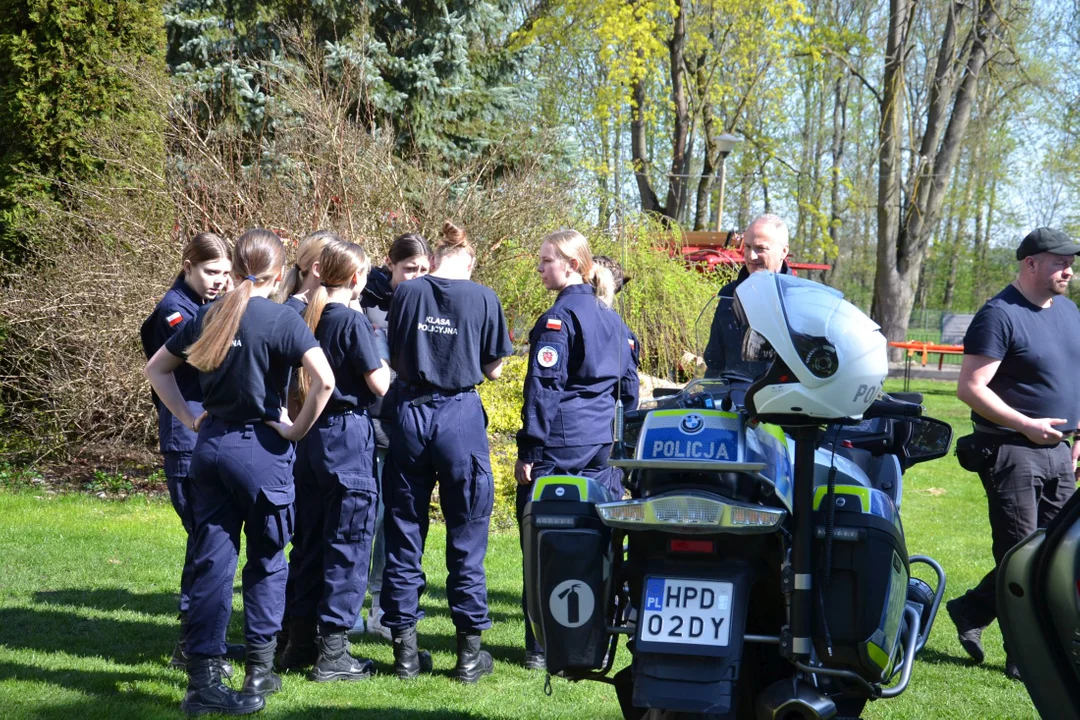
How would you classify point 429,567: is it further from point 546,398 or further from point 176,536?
point 546,398

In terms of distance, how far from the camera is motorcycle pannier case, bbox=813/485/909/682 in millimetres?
3033

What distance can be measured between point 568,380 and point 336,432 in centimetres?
120

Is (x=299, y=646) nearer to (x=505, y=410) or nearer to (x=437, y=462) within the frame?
(x=437, y=462)

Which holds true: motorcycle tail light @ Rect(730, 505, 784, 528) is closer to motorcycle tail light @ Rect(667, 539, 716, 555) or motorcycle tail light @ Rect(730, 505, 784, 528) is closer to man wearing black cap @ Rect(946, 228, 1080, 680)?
motorcycle tail light @ Rect(667, 539, 716, 555)

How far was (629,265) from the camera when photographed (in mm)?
13719

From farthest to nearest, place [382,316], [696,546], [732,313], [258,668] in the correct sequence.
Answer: [382,316] → [258,668] → [732,313] → [696,546]

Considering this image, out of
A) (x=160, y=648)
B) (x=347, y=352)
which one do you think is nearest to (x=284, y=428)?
(x=347, y=352)

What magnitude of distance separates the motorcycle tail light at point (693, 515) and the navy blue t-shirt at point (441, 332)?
7.09ft

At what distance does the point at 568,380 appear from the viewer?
541cm

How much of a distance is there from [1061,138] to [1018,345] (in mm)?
41479

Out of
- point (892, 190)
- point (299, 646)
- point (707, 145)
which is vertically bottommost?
point (299, 646)

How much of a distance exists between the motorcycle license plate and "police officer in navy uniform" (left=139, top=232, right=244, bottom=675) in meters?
2.94

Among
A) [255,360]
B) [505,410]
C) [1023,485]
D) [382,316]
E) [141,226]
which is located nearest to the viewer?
[255,360]

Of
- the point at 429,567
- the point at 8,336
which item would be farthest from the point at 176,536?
the point at 8,336
